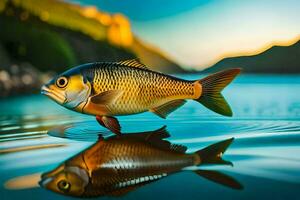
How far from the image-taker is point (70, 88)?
4.85 feet

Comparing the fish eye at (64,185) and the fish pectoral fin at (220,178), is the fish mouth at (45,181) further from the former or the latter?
the fish pectoral fin at (220,178)

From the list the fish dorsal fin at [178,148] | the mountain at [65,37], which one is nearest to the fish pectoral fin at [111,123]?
the fish dorsal fin at [178,148]

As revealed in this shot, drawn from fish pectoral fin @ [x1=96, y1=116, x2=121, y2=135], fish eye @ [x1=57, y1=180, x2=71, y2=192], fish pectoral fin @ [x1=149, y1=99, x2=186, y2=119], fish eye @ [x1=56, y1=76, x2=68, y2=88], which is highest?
fish eye @ [x1=56, y1=76, x2=68, y2=88]

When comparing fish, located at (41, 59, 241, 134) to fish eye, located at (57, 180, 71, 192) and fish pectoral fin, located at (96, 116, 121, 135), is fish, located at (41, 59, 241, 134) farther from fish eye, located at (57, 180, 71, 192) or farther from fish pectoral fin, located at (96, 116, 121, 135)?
fish eye, located at (57, 180, 71, 192)

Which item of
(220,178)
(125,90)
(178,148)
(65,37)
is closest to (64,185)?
(220,178)

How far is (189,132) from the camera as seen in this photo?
1.75m

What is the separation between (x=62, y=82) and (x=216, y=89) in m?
0.51

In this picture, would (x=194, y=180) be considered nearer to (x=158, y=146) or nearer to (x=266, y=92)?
(x=158, y=146)

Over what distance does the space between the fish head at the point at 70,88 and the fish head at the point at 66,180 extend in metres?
0.37

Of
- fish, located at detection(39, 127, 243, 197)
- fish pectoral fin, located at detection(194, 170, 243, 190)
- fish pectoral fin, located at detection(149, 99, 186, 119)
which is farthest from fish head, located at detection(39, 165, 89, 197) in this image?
fish pectoral fin, located at detection(149, 99, 186, 119)

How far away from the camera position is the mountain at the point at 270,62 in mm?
2627

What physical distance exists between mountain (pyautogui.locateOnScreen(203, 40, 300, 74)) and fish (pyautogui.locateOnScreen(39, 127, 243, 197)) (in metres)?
1.14

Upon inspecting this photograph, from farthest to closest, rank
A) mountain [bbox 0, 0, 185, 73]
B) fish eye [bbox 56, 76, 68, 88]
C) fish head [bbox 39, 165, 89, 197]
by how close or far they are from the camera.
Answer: mountain [bbox 0, 0, 185, 73] → fish eye [bbox 56, 76, 68, 88] → fish head [bbox 39, 165, 89, 197]

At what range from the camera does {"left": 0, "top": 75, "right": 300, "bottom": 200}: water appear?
0.99 metres
